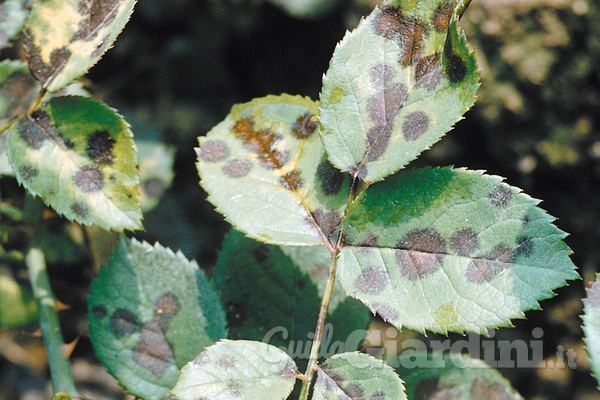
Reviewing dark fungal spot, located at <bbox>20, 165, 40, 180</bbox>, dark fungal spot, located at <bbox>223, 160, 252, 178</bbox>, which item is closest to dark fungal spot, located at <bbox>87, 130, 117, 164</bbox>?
dark fungal spot, located at <bbox>20, 165, 40, 180</bbox>

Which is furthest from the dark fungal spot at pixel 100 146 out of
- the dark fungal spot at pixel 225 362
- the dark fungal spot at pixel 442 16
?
the dark fungal spot at pixel 442 16

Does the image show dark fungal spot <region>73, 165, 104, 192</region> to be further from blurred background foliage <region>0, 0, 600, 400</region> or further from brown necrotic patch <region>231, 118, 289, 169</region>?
blurred background foliage <region>0, 0, 600, 400</region>

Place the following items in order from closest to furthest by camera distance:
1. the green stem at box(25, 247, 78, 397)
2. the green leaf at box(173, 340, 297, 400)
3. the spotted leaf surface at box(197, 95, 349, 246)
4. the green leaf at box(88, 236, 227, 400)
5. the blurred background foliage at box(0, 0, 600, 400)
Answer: the green leaf at box(173, 340, 297, 400) → the spotted leaf surface at box(197, 95, 349, 246) → the green leaf at box(88, 236, 227, 400) → the green stem at box(25, 247, 78, 397) → the blurred background foliage at box(0, 0, 600, 400)

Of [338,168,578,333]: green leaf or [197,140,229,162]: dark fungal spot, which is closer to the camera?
[338,168,578,333]: green leaf

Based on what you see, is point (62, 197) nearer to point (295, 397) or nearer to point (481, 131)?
point (295, 397)

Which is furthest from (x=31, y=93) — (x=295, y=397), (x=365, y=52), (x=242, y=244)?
(x=295, y=397)

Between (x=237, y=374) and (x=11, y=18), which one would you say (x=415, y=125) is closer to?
(x=237, y=374)
